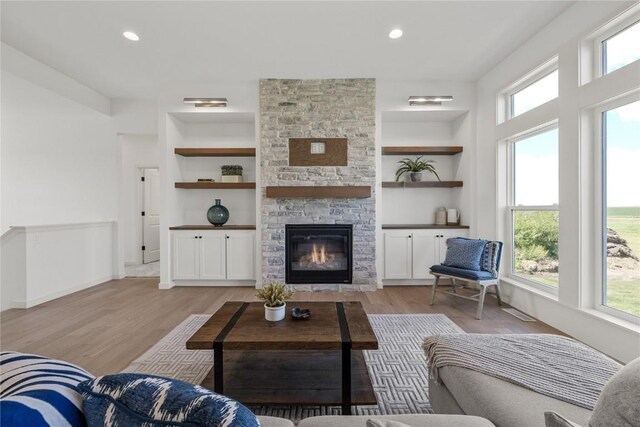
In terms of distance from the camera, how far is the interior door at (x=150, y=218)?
22.7ft

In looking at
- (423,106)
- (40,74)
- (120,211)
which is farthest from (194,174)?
(423,106)

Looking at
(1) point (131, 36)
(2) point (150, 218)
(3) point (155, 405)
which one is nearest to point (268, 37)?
(1) point (131, 36)

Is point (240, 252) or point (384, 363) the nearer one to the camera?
point (384, 363)

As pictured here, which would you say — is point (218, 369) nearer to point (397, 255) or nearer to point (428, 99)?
point (397, 255)

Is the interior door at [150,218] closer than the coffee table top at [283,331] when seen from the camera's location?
No

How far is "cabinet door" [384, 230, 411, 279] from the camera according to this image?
462 centimetres

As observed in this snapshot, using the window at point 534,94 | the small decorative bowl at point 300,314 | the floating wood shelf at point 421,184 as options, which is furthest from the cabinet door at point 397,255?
the small decorative bowl at point 300,314

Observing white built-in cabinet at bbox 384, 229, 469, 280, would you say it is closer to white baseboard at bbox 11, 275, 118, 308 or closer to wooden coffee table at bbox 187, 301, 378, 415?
wooden coffee table at bbox 187, 301, 378, 415

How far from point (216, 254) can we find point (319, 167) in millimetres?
1997

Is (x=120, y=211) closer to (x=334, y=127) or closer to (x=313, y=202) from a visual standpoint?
(x=313, y=202)

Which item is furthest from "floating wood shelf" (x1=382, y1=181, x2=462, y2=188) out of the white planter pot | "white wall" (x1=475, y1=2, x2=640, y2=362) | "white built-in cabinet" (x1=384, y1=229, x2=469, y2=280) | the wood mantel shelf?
the white planter pot

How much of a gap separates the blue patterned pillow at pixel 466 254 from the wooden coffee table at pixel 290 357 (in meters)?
1.95

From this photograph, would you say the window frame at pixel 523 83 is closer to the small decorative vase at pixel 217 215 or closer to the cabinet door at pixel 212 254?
the small decorative vase at pixel 217 215

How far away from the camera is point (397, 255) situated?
463cm
